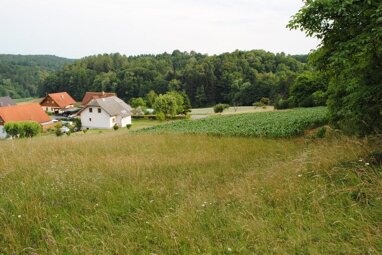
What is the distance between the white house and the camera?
58.3 m

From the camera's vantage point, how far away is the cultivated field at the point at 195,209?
124 inches

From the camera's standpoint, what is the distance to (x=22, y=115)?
5469cm

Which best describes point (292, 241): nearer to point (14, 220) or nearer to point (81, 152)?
point (14, 220)

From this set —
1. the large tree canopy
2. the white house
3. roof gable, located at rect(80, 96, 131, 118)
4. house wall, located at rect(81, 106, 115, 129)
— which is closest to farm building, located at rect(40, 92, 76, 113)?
the white house

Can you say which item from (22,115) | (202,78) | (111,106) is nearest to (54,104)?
(22,115)

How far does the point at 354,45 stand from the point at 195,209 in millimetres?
5472

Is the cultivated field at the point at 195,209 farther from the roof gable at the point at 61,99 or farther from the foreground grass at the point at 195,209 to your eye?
the roof gable at the point at 61,99

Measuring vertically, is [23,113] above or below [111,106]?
below

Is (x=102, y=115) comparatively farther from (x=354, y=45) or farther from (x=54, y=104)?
(x=354, y=45)

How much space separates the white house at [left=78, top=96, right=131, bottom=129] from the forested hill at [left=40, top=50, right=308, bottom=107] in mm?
39113

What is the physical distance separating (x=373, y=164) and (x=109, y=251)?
399 centimetres

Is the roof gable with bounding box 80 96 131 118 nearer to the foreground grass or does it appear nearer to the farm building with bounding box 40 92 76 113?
the farm building with bounding box 40 92 76 113

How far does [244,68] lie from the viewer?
99938 mm

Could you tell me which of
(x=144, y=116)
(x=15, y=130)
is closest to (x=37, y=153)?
(x=15, y=130)
